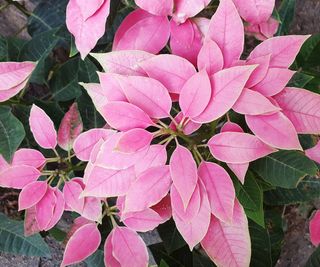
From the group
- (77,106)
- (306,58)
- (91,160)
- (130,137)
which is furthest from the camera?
(306,58)

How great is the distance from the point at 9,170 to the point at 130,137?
1.01 feet

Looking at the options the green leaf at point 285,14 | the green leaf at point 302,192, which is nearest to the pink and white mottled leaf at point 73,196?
the green leaf at point 302,192

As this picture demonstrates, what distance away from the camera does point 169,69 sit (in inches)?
29.3

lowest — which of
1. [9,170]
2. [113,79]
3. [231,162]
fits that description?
[9,170]

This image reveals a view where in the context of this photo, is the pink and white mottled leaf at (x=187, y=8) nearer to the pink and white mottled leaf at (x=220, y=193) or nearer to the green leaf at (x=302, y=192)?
the pink and white mottled leaf at (x=220, y=193)

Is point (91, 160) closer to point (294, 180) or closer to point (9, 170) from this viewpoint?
point (9, 170)

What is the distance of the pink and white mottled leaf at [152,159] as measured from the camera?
0.75 metres

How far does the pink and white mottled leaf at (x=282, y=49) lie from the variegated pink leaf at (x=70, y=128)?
399mm

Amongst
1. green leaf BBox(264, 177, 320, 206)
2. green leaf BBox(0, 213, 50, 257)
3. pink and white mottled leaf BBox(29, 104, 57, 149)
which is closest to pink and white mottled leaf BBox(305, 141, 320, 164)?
green leaf BBox(264, 177, 320, 206)

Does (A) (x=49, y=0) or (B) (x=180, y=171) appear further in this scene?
(A) (x=49, y=0)

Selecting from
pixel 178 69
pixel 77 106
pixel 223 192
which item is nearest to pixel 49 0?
pixel 77 106

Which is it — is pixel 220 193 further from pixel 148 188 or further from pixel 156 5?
pixel 156 5

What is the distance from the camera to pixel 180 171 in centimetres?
73

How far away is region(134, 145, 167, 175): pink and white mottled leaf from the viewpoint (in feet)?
2.46
